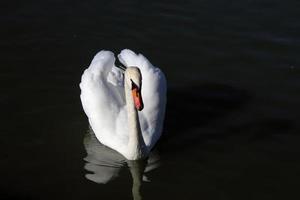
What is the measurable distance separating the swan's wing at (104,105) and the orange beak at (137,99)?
1.18m

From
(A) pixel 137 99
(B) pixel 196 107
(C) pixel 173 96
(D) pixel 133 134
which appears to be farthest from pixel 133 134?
(C) pixel 173 96

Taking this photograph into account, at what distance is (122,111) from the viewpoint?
395 inches

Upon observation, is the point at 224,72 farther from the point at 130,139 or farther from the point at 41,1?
the point at 41,1

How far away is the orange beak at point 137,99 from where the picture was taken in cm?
870

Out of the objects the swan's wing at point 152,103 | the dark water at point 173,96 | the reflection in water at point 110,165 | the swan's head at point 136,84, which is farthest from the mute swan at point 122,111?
the swan's head at point 136,84

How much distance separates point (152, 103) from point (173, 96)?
1.57 meters

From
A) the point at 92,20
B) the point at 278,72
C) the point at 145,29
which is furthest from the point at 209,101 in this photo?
the point at 92,20

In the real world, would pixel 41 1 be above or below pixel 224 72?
above

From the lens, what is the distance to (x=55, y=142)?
10211mm

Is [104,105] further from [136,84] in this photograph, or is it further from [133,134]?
[136,84]

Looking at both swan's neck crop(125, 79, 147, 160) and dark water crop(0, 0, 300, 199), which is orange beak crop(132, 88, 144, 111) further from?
dark water crop(0, 0, 300, 199)

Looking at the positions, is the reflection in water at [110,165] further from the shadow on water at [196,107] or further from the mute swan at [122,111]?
the shadow on water at [196,107]

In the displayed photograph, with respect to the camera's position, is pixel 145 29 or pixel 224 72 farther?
pixel 145 29

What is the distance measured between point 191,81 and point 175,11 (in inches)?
→ 107
